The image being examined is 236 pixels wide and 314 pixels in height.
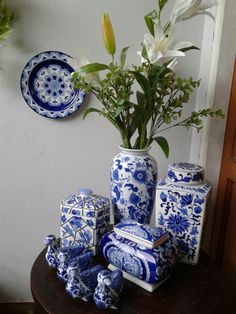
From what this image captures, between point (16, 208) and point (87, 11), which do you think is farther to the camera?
point (16, 208)

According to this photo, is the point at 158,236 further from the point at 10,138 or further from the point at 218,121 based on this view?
the point at 10,138

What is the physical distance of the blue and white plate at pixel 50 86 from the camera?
1000mm

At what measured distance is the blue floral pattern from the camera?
2.38ft

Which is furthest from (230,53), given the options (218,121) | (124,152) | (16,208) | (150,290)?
(16,208)

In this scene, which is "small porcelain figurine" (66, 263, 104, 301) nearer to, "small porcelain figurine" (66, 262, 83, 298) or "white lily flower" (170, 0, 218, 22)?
"small porcelain figurine" (66, 262, 83, 298)

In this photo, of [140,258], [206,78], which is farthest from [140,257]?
[206,78]

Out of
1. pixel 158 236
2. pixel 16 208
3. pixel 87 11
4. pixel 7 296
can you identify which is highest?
pixel 87 11

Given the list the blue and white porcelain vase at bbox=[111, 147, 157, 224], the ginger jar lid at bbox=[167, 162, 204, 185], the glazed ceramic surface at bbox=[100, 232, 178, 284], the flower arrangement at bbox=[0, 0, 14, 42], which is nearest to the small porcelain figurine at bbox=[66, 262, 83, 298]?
the glazed ceramic surface at bbox=[100, 232, 178, 284]

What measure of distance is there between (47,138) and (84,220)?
1.50 ft

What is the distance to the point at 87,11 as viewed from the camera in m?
0.98

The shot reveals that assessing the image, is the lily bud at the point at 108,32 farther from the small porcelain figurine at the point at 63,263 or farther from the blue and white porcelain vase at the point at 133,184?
the small porcelain figurine at the point at 63,263

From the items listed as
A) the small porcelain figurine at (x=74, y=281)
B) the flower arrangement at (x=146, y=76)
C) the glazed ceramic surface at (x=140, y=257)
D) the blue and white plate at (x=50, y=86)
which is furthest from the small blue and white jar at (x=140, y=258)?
the blue and white plate at (x=50, y=86)

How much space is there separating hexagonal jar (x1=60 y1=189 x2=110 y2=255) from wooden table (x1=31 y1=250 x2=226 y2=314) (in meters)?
0.11

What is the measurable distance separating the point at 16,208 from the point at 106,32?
769mm
